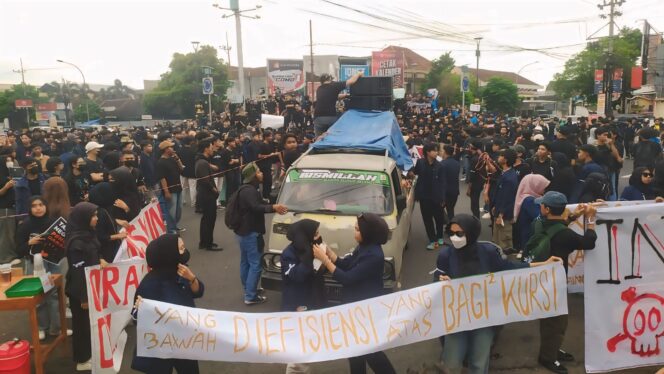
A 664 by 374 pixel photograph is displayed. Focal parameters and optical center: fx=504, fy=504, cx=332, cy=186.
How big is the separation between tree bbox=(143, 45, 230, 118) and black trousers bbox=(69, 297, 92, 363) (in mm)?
67894

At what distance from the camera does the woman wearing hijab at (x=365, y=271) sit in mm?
4141

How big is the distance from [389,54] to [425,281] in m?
30.6

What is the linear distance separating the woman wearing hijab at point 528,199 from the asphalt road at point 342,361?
1156 millimetres

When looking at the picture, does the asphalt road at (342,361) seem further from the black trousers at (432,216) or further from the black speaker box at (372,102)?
the black speaker box at (372,102)

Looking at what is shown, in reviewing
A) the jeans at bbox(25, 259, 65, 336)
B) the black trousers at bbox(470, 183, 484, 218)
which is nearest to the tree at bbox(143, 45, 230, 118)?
the black trousers at bbox(470, 183, 484, 218)

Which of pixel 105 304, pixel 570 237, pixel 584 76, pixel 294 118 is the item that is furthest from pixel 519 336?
pixel 584 76

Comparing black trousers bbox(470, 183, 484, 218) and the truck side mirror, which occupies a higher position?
the truck side mirror

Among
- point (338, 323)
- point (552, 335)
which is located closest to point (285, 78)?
point (552, 335)

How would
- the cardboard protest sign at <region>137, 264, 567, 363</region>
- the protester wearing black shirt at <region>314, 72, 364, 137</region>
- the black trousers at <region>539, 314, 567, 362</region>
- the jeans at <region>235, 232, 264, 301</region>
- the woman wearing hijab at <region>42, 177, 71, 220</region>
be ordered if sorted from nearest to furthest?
the cardboard protest sign at <region>137, 264, 567, 363</region>, the black trousers at <region>539, 314, 567, 362</region>, the woman wearing hijab at <region>42, 177, 71, 220</region>, the jeans at <region>235, 232, 264, 301</region>, the protester wearing black shirt at <region>314, 72, 364, 137</region>

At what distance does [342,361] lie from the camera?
17.1 feet

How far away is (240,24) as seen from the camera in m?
24.4

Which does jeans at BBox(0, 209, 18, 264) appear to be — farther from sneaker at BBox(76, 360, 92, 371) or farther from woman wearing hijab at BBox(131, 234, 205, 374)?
woman wearing hijab at BBox(131, 234, 205, 374)

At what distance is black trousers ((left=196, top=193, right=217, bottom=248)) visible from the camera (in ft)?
29.3

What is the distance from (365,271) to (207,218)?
555 centimetres
